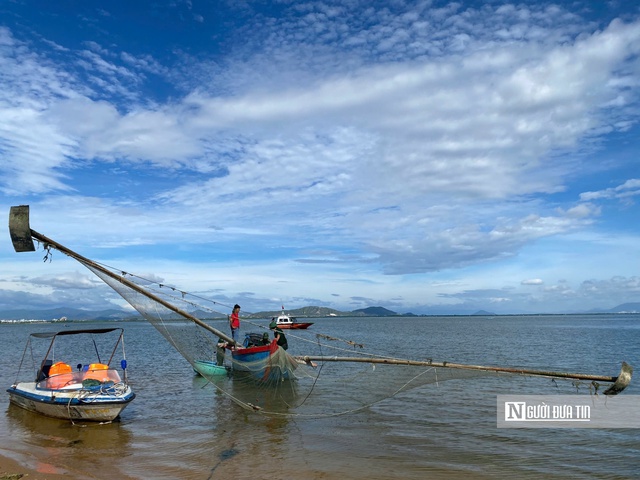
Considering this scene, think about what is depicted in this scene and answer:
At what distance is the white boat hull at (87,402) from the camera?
14008 millimetres

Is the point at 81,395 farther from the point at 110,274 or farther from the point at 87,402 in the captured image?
the point at 110,274

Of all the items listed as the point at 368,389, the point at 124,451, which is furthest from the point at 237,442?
the point at 368,389

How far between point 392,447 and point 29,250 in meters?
9.60

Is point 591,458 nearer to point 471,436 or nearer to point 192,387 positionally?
point 471,436

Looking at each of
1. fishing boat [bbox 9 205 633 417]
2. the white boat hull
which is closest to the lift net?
fishing boat [bbox 9 205 633 417]

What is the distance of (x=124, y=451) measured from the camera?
470 inches
